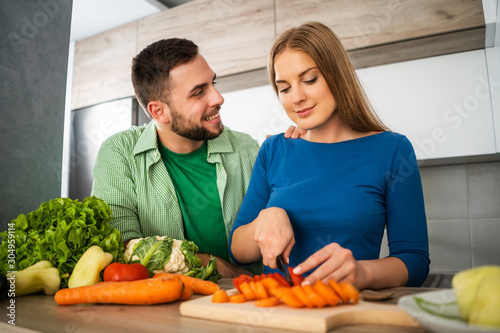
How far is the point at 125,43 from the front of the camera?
132 inches

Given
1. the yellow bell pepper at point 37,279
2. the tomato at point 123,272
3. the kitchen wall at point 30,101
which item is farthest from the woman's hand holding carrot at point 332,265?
the kitchen wall at point 30,101

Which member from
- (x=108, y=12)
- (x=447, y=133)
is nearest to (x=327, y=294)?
(x=447, y=133)

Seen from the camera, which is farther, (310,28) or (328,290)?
(310,28)

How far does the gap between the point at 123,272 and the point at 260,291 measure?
34 centimetres

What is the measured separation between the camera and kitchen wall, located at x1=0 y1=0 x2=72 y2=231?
1443 mm

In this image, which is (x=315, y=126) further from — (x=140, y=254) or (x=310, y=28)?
(x=140, y=254)

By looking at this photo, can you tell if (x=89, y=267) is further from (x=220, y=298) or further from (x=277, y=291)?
(x=277, y=291)

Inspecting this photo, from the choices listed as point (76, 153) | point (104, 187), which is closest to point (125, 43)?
point (76, 153)

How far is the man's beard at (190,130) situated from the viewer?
168cm

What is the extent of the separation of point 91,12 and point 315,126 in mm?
2689

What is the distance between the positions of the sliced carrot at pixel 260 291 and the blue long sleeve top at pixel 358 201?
434mm

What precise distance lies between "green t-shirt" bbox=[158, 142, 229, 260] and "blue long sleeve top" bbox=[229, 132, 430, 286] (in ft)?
1.18

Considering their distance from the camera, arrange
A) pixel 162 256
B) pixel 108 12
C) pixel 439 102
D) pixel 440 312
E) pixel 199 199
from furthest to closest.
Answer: pixel 108 12 → pixel 439 102 → pixel 199 199 → pixel 162 256 → pixel 440 312

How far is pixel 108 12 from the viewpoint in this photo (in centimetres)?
323
